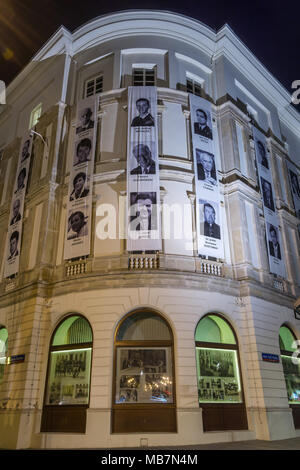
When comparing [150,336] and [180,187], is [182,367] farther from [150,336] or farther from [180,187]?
[180,187]

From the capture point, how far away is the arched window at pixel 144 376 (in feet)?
43.5

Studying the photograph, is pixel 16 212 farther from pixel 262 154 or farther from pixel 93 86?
pixel 262 154

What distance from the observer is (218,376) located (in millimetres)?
14844

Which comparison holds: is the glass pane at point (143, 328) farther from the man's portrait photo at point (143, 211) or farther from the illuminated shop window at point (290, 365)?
the illuminated shop window at point (290, 365)

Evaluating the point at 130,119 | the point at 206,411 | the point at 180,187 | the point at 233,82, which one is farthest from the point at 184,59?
the point at 206,411

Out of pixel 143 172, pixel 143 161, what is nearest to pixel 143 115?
pixel 143 161

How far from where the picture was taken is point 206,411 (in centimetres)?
1398

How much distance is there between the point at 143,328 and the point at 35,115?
16.5 metres

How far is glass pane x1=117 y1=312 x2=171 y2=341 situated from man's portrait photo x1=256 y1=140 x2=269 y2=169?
471 inches

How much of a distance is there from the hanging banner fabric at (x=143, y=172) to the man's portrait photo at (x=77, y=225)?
2162 mm

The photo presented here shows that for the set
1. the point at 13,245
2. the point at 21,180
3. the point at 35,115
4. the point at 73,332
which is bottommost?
the point at 73,332

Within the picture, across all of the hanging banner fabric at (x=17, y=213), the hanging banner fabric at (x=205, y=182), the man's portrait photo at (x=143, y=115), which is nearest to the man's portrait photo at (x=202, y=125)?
the hanging banner fabric at (x=205, y=182)

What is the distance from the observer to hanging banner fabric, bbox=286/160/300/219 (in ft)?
80.6
